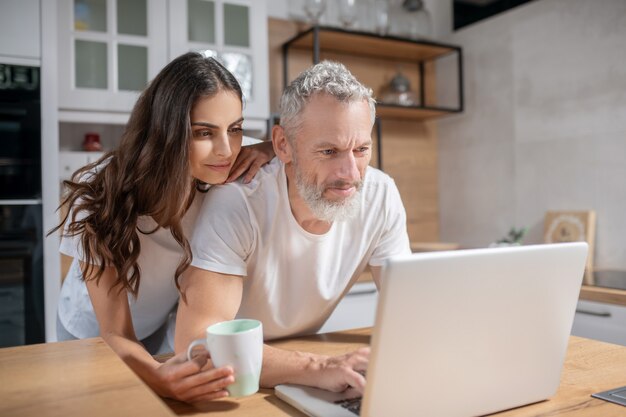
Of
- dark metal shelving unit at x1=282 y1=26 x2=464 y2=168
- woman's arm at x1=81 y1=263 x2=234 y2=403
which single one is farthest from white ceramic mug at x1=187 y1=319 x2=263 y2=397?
dark metal shelving unit at x1=282 y1=26 x2=464 y2=168

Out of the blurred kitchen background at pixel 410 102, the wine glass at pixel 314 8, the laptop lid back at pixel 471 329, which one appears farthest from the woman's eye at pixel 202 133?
the wine glass at pixel 314 8

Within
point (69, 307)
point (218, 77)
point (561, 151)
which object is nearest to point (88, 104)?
point (69, 307)

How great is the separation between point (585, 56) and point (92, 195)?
2.29 m

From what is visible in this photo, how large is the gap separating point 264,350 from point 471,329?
16.5 inches

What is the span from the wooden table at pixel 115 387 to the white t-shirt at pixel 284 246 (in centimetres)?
19

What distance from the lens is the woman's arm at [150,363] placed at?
797mm

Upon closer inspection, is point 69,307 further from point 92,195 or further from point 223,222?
point 223,222

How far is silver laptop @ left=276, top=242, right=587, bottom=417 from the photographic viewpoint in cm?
67

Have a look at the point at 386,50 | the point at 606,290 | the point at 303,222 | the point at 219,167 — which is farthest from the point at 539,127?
the point at 219,167

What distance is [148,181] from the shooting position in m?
1.28

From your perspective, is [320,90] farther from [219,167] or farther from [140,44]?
[140,44]

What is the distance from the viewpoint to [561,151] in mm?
2715

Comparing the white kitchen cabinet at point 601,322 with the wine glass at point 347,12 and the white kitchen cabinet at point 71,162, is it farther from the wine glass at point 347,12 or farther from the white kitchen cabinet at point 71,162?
the white kitchen cabinet at point 71,162

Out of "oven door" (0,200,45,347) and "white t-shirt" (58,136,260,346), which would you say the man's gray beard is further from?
"oven door" (0,200,45,347)
